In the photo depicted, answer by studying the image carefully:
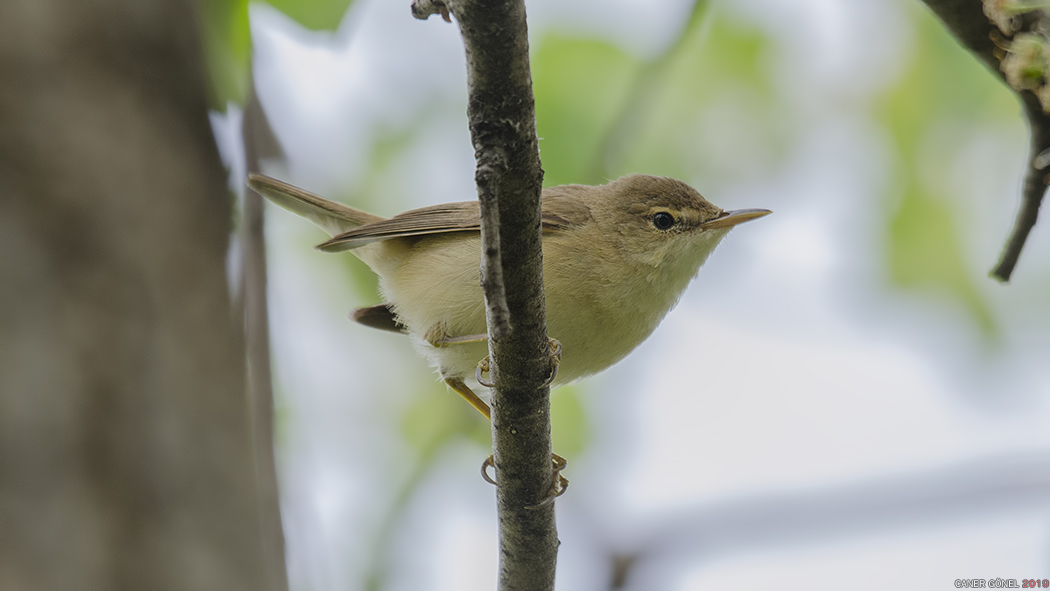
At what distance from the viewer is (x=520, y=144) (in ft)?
6.89

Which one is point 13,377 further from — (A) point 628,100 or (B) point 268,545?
(A) point 628,100

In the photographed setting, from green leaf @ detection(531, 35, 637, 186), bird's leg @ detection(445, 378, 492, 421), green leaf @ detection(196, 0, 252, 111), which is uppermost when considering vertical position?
green leaf @ detection(531, 35, 637, 186)

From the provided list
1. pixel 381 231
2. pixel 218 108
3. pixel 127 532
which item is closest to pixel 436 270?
pixel 381 231

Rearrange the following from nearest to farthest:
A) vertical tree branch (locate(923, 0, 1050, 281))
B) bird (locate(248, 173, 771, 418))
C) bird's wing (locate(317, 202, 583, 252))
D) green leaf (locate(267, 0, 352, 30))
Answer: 1. vertical tree branch (locate(923, 0, 1050, 281))
2. green leaf (locate(267, 0, 352, 30))
3. bird (locate(248, 173, 771, 418))
4. bird's wing (locate(317, 202, 583, 252))

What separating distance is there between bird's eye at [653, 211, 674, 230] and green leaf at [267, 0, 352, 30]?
216 centimetres

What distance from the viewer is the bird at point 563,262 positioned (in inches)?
153

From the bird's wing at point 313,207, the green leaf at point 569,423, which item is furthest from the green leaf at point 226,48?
the green leaf at point 569,423

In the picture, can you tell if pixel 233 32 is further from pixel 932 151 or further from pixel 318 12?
pixel 932 151

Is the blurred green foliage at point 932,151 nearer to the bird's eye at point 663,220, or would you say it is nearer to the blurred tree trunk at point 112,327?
the bird's eye at point 663,220

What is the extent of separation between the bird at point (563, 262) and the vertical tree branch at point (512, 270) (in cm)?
71

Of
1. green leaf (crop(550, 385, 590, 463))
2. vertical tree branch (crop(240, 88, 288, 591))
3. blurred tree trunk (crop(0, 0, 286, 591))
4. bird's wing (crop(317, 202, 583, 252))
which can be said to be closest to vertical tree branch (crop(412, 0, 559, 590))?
vertical tree branch (crop(240, 88, 288, 591))

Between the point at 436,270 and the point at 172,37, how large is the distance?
1.59 metres

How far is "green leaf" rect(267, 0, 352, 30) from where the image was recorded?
120 inches

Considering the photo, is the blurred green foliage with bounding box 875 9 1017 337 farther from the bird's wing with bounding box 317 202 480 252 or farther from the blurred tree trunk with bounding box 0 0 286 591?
the blurred tree trunk with bounding box 0 0 286 591
